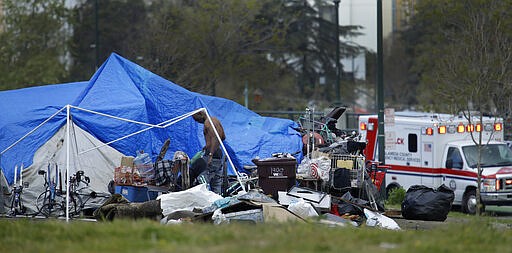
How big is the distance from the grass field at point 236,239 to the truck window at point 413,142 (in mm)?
16067

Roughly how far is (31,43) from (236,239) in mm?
38709

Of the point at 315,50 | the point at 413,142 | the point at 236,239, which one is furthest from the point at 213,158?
the point at 315,50

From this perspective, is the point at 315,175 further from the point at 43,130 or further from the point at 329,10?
the point at 329,10

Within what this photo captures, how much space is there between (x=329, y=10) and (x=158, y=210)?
160 ft

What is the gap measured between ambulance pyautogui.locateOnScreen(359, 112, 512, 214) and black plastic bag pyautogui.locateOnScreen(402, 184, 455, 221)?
7117 millimetres

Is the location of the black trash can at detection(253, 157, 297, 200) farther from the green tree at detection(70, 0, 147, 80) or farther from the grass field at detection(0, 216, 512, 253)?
the green tree at detection(70, 0, 147, 80)

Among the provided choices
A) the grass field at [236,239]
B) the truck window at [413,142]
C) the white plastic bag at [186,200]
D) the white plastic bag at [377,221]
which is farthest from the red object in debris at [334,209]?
the truck window at [413,142]

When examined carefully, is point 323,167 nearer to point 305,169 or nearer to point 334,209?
point 305,169

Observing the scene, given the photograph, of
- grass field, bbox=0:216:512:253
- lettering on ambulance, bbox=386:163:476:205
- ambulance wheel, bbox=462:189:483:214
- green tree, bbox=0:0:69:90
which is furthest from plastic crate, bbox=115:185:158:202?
green tree, bbox=0:0:69:90

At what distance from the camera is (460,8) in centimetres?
3903

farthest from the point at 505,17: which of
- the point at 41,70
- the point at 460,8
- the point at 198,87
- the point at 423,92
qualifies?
the point at 41,70

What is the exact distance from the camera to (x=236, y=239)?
872cm

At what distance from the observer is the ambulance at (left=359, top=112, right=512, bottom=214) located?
984 inches

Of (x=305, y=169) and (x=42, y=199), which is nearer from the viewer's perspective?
(x=305, y=169)
